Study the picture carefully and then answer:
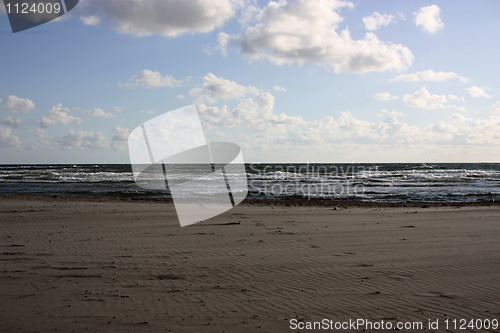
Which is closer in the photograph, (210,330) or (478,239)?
(210,330)

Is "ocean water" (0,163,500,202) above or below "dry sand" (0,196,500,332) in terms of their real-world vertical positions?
above

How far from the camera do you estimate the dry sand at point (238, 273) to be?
4598mm

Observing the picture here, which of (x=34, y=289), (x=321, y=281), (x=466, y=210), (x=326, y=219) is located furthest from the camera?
(x=466, y=210)

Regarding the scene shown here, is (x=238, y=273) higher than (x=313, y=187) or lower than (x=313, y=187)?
lower

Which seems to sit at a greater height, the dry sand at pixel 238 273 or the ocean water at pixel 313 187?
the ocean water at pixel 313 187

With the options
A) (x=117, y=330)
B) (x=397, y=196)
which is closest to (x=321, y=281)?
(x=117, y=330)

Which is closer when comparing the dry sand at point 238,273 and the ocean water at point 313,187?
the dry sand at point 238,273

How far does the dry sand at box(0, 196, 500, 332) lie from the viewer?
460 cm

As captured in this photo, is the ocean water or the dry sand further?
the ocean water

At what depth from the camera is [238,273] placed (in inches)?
250

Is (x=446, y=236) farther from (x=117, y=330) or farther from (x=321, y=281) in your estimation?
(x=117, y=330)

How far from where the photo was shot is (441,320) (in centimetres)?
458

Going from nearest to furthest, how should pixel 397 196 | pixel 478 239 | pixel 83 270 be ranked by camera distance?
pixel 83 270 → pixel 478 239 → pixel 397 196

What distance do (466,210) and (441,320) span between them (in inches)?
460
